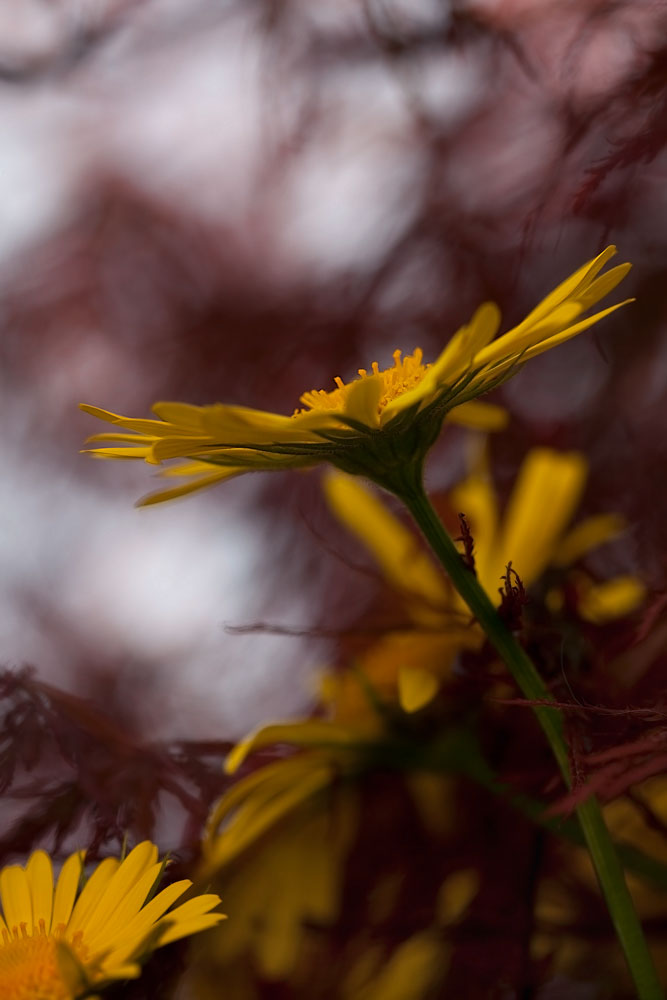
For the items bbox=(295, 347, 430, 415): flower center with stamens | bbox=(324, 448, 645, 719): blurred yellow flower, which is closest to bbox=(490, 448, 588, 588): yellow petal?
bbox=(324, 448, 645, 719): blurred yellow flower

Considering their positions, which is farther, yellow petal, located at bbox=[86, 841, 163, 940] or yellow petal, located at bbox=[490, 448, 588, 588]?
yellow petal, located at bbox=[490, 448, 588, 588]

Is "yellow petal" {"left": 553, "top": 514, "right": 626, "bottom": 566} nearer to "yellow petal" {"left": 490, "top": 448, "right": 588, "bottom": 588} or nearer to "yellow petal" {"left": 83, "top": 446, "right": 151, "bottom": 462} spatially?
"yellow petal" {"left": 490, "top": 448, "right": 588, "bottom": 588}

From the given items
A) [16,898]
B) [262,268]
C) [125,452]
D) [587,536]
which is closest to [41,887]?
[16,898]

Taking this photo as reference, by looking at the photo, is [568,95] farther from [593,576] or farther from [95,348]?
[95,348]

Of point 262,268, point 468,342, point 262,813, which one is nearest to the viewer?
point 468,342

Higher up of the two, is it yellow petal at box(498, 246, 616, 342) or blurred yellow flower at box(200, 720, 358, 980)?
yellow petal at box(498, 246, 616, 342)

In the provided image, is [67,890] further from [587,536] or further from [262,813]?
[587,536]
